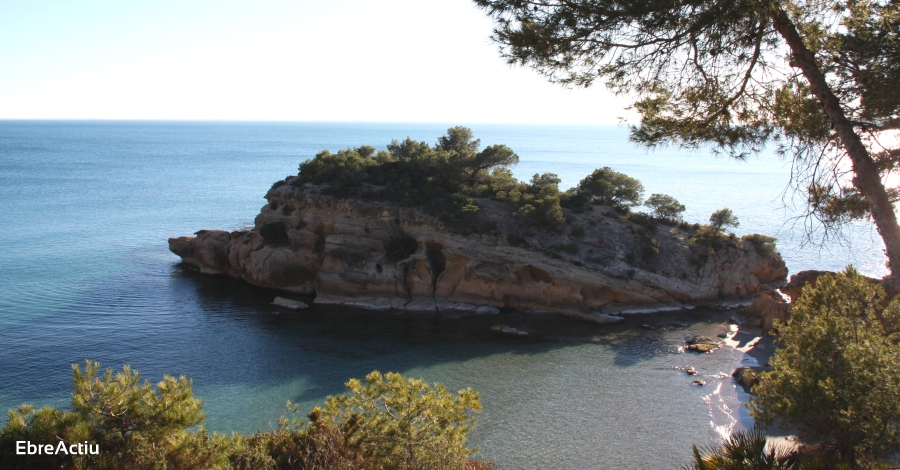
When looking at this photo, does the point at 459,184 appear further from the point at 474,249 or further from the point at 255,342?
the point at 255,342

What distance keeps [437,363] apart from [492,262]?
900cm

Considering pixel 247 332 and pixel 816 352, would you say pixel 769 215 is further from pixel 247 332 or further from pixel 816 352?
pixel 816 352

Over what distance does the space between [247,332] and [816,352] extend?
26.2 m

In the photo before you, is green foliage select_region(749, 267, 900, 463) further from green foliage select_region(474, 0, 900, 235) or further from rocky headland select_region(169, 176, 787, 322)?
rocky headland select_region(169, 176, 787, 322)

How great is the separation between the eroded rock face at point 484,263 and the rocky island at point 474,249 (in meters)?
0.07

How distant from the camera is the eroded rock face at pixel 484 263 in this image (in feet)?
108

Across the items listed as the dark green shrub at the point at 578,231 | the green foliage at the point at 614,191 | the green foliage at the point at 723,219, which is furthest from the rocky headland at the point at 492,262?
the green foliage at the point at 614,191

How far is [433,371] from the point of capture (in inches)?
978

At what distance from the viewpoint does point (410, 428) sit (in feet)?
33.8

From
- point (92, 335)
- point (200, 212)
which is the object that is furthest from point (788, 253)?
point (200, 212)

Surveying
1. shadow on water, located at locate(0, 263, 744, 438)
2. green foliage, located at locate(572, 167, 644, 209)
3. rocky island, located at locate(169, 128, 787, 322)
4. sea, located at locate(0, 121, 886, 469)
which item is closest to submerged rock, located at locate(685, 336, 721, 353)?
sea, located at locate(0, 121, 886, 469)

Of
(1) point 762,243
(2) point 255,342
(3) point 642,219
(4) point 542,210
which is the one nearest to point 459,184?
(4) point 542,210

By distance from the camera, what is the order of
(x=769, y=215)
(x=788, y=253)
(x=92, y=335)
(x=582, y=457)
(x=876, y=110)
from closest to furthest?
(x=876, y=110) → (x=582, y=457) → (x=92, y=335) → (x=788, y=253) → (x=769, y=215)

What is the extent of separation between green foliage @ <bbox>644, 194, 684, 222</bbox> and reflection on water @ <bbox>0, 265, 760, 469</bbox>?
30.1ft
